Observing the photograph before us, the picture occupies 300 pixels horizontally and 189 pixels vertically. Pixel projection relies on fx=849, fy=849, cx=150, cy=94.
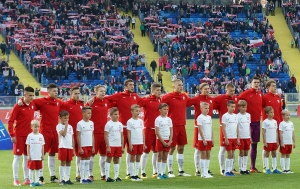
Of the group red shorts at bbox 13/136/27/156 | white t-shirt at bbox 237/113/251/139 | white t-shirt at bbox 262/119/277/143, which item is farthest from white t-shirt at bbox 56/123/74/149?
white t-shirt at bbox 262/119/277/143

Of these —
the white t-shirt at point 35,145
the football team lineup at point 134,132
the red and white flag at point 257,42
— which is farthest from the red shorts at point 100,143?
the red and white flag at point 257,42

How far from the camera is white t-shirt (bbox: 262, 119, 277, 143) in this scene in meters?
21.1

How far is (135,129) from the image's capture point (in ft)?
64.2

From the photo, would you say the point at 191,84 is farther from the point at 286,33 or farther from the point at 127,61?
the point at 286,33

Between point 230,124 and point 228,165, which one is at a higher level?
point 230,124

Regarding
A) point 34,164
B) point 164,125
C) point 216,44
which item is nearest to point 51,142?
point 34,164

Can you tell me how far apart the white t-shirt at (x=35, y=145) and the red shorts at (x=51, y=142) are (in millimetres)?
820

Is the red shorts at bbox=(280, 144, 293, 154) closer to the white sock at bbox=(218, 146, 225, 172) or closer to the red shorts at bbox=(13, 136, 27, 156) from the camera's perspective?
the white sock at bbox=(218, 146, 225, 172)

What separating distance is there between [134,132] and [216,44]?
129ft

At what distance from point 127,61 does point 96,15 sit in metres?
7.89

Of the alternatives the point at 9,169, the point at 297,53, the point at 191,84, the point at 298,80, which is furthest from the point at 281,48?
the point at 9,169

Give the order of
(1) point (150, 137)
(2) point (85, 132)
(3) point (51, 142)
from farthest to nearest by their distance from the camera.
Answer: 1. (1) point (150, 137)
2. (3) point (51, 142)
3. (2) point (85, 132)

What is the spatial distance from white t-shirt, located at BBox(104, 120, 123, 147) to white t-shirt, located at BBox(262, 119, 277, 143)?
3970 millimetres

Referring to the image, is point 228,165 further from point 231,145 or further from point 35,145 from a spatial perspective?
point 35,145
